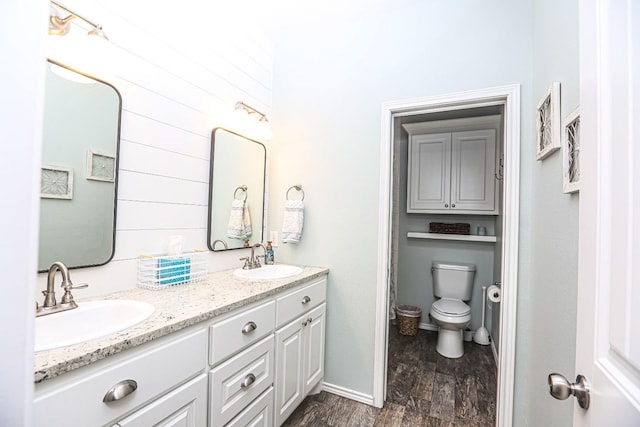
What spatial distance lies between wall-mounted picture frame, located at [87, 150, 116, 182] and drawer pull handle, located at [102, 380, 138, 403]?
85 cm

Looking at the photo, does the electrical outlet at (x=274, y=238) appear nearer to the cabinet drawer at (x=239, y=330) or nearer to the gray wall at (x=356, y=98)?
the gray wall at (x=356, y=98)

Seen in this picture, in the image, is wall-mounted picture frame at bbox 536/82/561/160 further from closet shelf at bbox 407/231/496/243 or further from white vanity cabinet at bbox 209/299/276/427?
closet shelf at bbox 407/231/496/243

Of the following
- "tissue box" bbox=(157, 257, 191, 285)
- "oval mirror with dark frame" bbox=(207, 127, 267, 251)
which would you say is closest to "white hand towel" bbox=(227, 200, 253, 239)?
"oval mirror with dark frame" bbox=(207, 127, 267, 251)

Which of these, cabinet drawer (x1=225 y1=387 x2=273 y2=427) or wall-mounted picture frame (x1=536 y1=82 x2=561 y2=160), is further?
cabinet drawer (x1=225 y1=387 x2=273 y2=427)

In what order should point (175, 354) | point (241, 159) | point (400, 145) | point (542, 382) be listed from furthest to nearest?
point (400, 145) → point (241, 159) → point (542, 382) → point (175, 354)

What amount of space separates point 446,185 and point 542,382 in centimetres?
223

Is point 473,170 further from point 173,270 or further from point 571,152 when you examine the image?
point 173,270

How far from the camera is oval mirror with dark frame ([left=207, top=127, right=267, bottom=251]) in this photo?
1898mm

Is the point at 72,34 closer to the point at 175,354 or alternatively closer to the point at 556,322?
the point at 175,354

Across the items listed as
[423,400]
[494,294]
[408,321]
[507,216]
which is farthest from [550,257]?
[408,321]

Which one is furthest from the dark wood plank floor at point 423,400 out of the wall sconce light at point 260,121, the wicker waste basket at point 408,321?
the wall sconce light at point 260,121

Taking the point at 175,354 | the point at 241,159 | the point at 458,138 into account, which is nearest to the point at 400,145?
the point at 458,138

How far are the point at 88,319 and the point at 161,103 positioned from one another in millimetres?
1051

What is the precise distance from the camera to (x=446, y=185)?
329 cm
